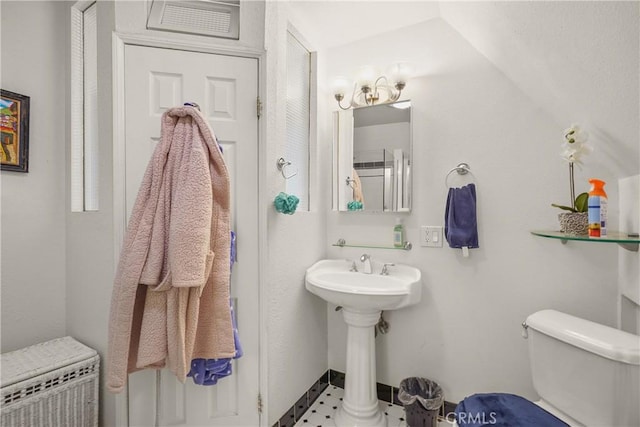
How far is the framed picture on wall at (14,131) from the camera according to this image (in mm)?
1395

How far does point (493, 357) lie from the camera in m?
1.56

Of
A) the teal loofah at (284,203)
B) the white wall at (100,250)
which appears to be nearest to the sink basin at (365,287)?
the teal loofah at (284,203)

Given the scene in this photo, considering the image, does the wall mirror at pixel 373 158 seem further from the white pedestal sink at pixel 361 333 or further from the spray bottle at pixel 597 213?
the spray bottle at pixel 597 213

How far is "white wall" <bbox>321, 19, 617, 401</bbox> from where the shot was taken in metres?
1.42

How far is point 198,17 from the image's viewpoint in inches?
53.8

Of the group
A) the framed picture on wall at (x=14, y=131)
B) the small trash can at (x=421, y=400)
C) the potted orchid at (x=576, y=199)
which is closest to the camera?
the potted orchid at (x=576, y=199)

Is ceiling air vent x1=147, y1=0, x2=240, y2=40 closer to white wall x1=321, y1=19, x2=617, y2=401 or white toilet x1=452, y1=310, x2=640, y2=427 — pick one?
white wall x1=321, y1=19, x2=617, y2=401

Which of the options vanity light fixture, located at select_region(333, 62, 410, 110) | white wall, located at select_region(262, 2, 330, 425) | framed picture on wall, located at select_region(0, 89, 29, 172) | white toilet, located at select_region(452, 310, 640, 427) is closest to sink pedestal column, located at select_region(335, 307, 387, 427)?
white wall, located at select_region(262, 2, 330, 425)

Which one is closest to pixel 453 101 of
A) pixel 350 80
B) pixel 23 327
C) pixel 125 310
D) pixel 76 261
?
pixel 350 80

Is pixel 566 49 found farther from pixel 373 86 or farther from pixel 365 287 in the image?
pixel 365 287

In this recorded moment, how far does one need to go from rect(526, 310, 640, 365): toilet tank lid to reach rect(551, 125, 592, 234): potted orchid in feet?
1.24

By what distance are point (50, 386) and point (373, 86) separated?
226 centimetres

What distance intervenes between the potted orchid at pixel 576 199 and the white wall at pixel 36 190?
2503 mm

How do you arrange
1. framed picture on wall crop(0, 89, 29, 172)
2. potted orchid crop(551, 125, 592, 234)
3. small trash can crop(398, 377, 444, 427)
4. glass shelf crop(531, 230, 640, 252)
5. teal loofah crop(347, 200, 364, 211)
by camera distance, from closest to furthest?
1. glass shelf crop(531, 230, 640, 252)
2. potted orchid crop(551, 125, 592, 234)
3. framed picture on wall crop(0, 89, 29, 172)
4. small trash can crop(398, 377, 444, 427)
5. teal loofah crop(347, 200, 364, 211)
